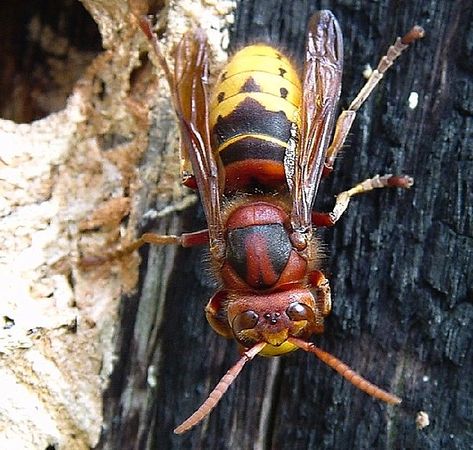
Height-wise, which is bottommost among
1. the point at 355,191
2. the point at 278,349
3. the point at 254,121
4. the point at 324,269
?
the point at 278,349

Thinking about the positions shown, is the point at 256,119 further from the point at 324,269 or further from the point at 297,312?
the point at 297,312

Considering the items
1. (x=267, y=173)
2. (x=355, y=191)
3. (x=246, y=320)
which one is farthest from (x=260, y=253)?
(x=355, y=191)

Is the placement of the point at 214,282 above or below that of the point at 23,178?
below

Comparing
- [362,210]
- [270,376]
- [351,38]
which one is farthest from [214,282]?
[351,38]

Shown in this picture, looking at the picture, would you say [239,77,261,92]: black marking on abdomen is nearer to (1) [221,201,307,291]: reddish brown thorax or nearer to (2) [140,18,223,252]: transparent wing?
(2) [140,18,223,252]: transparent wing

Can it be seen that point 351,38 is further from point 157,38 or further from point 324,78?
point 157,38

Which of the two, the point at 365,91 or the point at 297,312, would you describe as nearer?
the point at 297,312
